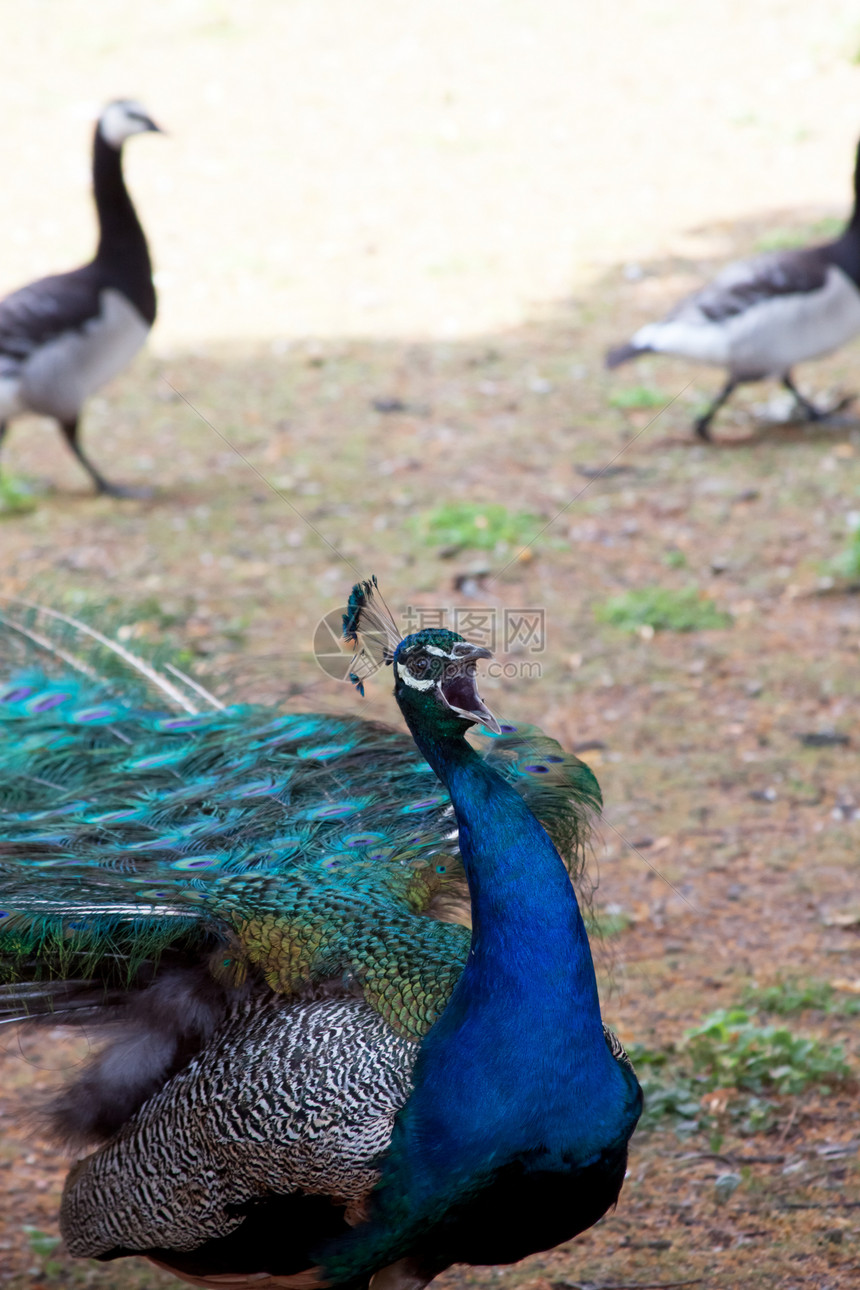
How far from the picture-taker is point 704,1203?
3010 mm

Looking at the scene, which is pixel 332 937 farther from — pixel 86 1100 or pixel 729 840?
pixel 729 840

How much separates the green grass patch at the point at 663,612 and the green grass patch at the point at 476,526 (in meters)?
0.67

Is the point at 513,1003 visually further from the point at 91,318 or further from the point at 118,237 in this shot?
the point at 118,237

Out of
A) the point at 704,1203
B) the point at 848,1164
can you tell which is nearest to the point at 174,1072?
the point at 704,1203

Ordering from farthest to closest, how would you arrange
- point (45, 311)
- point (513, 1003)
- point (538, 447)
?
point (538, 447) < point (45, 311) < point (513, 1003)

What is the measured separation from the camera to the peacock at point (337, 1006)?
226 centimetres

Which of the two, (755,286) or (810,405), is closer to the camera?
(755,286)

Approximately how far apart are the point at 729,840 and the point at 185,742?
1.91 meters

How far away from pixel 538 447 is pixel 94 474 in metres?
2.16

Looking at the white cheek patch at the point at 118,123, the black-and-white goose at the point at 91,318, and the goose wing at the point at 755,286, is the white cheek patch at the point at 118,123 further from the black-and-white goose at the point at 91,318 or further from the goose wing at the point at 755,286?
the goose wing at the point at 755,286

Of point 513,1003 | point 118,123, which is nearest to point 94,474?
point 118,123

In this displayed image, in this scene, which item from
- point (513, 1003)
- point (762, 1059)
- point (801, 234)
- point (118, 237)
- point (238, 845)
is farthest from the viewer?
point (801, 234)

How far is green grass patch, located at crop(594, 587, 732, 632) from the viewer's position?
5.63m

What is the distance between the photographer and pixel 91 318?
269 inches
